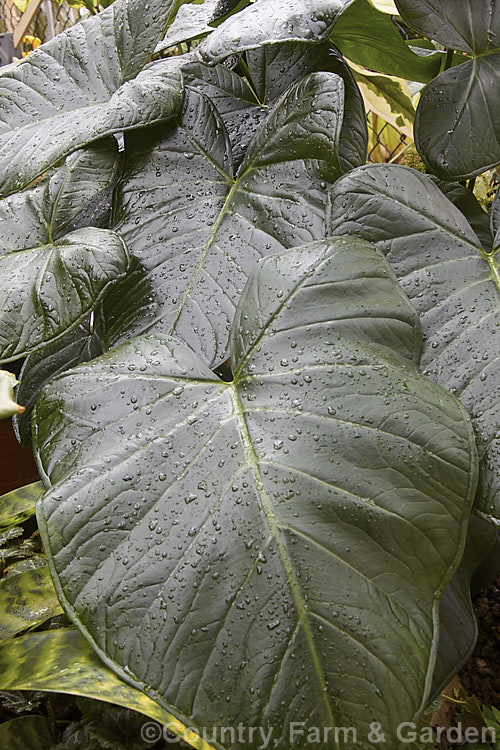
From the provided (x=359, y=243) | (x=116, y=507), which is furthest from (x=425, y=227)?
(x=116, y=507)

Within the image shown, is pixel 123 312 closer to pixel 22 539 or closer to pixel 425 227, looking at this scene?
pixel 425 227

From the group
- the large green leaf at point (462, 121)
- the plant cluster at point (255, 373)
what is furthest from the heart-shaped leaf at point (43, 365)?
the large green leaf at point (462, 121)

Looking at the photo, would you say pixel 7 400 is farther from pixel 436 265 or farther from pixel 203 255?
pixel 436 265

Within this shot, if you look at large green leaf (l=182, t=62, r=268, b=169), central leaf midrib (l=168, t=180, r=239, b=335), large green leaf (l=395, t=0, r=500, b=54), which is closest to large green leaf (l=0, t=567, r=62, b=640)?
central leaf midrib (l=168, t=180, r=239, b=335)

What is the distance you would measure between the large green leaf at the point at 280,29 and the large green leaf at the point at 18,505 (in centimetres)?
89

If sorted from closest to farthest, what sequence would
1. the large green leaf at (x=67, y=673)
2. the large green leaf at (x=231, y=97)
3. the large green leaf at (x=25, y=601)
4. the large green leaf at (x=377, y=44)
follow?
the large green leaf at (x=67, y=673)
the large green leaf at (x=25, y=601)
the large green leaf at (x=377, y=44)
the large green leaf at (x=231, y=97)

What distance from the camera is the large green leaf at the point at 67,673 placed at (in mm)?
689

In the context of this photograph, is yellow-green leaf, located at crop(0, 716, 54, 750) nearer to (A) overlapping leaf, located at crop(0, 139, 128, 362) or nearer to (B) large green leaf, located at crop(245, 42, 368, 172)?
(A) overlapping leaf, located at crop(0, 139, 128, 362)

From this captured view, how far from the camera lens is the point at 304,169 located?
3.11ft

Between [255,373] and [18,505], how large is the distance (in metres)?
0.76

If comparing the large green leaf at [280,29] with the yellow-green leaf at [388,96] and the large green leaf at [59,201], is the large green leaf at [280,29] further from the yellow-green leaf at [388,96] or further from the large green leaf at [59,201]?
the yellow-green leaf at [388,96]

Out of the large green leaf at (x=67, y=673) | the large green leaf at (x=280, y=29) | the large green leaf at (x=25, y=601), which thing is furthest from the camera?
the large green leaf at (x=25, y=601)

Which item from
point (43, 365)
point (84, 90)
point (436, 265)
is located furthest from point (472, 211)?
point (43, 365)

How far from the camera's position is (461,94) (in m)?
0.94
